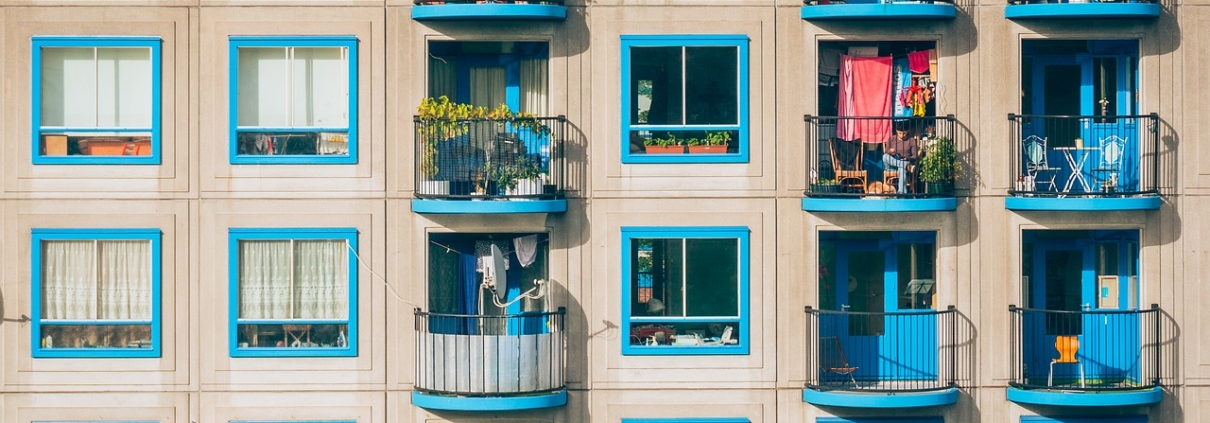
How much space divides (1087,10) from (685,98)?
19.9 ft

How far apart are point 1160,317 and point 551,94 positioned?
9.87 metres

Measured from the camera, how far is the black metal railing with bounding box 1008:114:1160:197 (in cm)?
2230

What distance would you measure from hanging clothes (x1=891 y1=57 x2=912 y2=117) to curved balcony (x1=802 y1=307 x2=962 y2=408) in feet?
10.3

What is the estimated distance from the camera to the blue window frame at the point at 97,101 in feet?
72.4

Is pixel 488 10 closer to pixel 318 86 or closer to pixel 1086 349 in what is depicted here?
pixel 318 86

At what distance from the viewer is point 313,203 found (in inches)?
872

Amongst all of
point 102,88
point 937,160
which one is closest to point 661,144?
point 937,160

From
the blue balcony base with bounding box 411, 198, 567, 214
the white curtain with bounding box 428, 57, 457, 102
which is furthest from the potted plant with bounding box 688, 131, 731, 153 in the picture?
the white curtain with bounding box 428, 57, 457, 102

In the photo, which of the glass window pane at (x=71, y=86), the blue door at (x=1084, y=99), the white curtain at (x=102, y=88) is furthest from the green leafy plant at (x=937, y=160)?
the glass window pane at (x=71, y=86)

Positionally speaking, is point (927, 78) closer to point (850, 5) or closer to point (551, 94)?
point (850, 5)

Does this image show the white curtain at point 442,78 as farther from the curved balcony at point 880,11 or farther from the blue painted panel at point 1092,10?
the blue painted panel at point 1092,10

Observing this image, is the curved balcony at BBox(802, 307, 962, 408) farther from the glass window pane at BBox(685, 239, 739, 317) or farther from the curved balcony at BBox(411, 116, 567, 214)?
the curved balcony at BBox(411, 116, 567, 214)

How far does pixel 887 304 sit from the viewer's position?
23.0 metres

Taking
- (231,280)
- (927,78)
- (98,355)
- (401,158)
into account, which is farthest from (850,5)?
(98,355)
